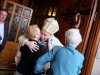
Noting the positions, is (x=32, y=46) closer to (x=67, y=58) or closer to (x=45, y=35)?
(x=45, y=35)

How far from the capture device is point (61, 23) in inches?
103

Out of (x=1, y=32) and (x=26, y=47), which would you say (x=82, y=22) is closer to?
(x=26, y=47)

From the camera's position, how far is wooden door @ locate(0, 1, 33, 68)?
329cm

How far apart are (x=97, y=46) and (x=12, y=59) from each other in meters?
2.01

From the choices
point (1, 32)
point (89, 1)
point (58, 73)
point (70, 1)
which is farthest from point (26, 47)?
point (70, 1)

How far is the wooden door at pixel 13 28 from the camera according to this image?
3.29m

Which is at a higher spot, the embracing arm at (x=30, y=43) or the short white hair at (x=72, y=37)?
the short white hair at (x=72, y=37)

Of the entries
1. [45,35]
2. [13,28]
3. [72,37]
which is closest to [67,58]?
[72,37]

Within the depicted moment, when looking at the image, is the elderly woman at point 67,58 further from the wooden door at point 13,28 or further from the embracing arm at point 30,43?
the wooden door at point 13,28

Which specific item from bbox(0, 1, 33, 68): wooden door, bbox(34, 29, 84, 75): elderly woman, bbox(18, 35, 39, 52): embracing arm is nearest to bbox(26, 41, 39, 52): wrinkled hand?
bbox(18, 35, 39, 52): embracing arm

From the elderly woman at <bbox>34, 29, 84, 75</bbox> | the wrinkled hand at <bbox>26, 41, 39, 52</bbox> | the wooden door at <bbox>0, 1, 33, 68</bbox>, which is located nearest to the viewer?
the elderly woman at <bbox>34, 29, 84, 75</bbox>

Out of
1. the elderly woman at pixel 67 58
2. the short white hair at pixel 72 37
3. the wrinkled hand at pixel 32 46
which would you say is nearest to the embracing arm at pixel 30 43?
the wrinkled hand at pixel 32 46

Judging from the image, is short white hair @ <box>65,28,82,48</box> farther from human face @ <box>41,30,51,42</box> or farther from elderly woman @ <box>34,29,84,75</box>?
human face @ <box>41,30,51,42</box>

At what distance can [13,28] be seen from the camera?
131 inches
